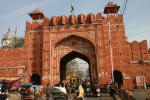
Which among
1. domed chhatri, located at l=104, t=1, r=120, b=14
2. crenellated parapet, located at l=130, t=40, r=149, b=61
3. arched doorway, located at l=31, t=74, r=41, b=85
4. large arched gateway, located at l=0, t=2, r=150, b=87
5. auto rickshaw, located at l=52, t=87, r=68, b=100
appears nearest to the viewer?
auto rickshaw, located at l=52, t=87, r=68, b=100

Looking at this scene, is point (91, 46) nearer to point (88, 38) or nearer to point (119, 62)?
point (88, 38)

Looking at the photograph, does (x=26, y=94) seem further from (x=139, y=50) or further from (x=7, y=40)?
(x=7, y=40)

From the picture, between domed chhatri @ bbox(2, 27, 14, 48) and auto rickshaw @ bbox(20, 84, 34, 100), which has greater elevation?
domed chhatri @ bbox(2, 27, 14, 48)

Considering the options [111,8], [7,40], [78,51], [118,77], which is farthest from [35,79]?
[7,40]

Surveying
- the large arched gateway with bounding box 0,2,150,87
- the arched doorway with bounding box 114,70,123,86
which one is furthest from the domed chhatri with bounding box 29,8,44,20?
the arched doorway with bounding box 114,70,123,86

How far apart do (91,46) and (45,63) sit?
542cm

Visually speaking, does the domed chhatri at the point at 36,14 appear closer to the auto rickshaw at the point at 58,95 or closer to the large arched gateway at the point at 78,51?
the large arched gateway at the point at 78,51

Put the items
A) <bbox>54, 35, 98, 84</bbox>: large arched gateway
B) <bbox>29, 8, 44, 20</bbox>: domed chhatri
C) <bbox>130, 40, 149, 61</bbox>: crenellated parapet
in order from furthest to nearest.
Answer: <bbox>29, 8, 44, 20</bbox>: domed chhatri < <bbox>54, 35, 98, 84</bbox>: large arched gateway < <bbox>130, 40, 149, 61</bbox>: crenellated parapet

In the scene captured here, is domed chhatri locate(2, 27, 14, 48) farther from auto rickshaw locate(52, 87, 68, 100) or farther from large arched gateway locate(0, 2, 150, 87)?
auto rickshaw locate(52, 87, 68, 100)

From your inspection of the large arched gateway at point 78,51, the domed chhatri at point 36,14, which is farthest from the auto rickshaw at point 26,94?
the domed chhatri at point 36,14

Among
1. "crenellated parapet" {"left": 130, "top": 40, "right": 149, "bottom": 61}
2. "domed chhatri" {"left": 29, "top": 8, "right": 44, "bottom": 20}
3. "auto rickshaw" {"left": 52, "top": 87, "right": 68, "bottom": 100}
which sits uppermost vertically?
"domed chhatri" {"left": 29, "top": 8, "right": 44, "bottom": 20}

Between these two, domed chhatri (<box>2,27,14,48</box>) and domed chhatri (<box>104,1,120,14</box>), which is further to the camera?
domed chhatri (<box>2,27,14,48</box>)

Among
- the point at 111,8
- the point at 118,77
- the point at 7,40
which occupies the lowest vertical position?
the point at 118,77

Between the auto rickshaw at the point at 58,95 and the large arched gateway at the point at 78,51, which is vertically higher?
the large arched gateway at the point at 78,51
